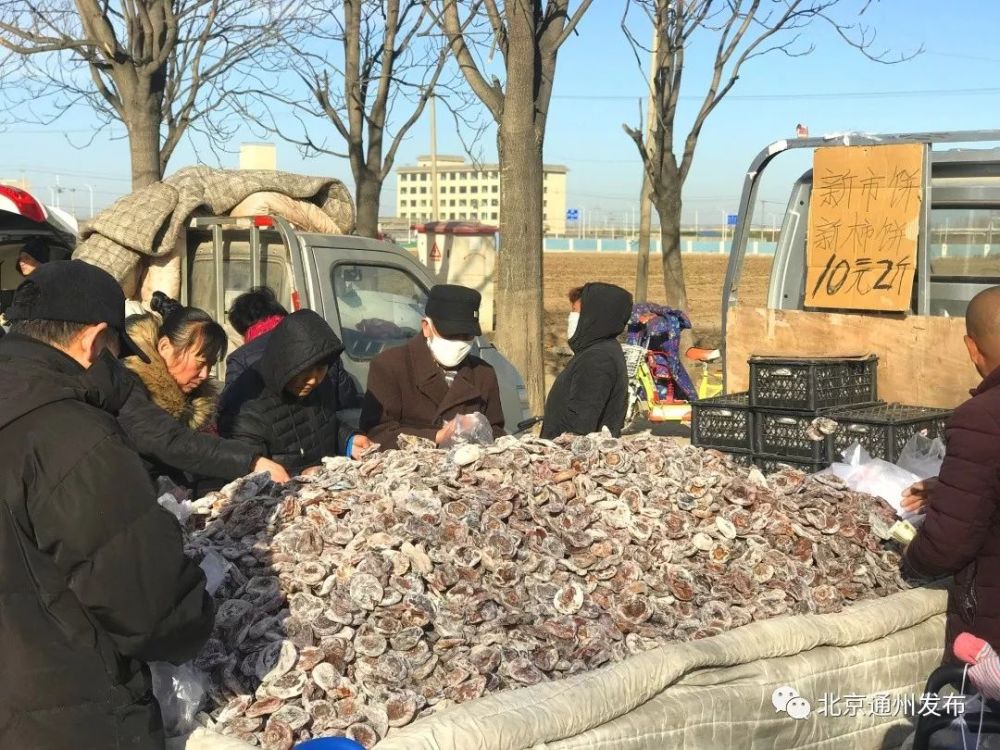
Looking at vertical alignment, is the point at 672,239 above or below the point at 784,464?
above

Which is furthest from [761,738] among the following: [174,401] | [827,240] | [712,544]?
[827,240]

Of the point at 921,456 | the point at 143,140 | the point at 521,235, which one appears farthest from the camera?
the point at 143,140

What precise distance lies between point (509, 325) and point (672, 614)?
177 inches

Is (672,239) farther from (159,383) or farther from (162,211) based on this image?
(159,383)

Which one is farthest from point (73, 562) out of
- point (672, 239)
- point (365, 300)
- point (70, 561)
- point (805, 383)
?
point (672, 239)

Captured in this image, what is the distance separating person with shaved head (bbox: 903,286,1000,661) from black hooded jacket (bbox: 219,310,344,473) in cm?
249

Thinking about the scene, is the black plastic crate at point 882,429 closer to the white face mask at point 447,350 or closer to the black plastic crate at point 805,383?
the black plastic crate at point 805,383

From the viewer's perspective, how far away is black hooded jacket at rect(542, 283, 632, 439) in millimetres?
5711

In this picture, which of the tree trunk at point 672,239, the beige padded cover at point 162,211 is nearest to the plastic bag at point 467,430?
the beige padded cover at point 162,211

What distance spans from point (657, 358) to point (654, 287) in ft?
79.9

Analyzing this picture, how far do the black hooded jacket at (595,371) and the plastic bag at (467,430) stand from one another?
0.65m

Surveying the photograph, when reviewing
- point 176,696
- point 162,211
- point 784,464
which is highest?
point 162,211

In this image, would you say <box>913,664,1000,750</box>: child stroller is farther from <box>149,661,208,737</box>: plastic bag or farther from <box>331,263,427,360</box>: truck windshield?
<box>331,263,427,360</box>: truck windshield

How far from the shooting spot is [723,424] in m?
5.68
